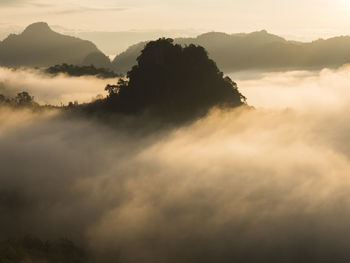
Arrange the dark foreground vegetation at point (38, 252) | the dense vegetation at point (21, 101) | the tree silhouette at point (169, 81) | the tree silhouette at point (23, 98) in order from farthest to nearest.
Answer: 1. the dense vegetation at point (21, 101)
2. the tree silhouette at point (23, 98)
3. the tree silhouette at point (169, 81)
4. the dark foreground vegetation at point (38, 252)

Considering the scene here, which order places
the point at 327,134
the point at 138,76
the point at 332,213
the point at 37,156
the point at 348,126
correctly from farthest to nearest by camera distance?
1. the point at 348,126
2. the point at 327,134
3. the point at 37,156
4. the point at 138,76
5. the point at 332,213

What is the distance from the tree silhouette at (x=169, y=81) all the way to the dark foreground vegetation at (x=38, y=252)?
3756 centimetres

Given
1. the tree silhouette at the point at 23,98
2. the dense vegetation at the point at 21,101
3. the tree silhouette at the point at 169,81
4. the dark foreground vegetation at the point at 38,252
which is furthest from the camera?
the dense vegetation at the point at 21,101

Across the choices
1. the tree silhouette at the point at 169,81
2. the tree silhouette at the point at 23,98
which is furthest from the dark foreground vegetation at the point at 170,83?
the tree silhouette at the point at 23,98

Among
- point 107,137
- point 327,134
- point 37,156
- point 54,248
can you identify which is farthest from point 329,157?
point 54,248

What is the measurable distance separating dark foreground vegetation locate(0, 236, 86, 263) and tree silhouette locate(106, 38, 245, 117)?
1479 inches

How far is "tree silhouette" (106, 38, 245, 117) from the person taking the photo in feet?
299

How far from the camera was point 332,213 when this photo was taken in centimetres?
8225

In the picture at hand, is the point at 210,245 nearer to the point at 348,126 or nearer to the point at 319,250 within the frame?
the point at 319,250

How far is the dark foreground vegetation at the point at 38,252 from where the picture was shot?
151 ft

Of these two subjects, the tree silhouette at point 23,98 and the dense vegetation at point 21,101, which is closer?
Answer: the tree silhouette at point 23,98

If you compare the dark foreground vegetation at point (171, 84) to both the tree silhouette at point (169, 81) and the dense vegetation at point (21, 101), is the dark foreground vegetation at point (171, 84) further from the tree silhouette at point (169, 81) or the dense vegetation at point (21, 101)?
the dense vegetation at point (21, 101)

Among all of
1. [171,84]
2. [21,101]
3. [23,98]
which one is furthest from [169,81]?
[21,101]

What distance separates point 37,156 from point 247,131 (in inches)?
2140
